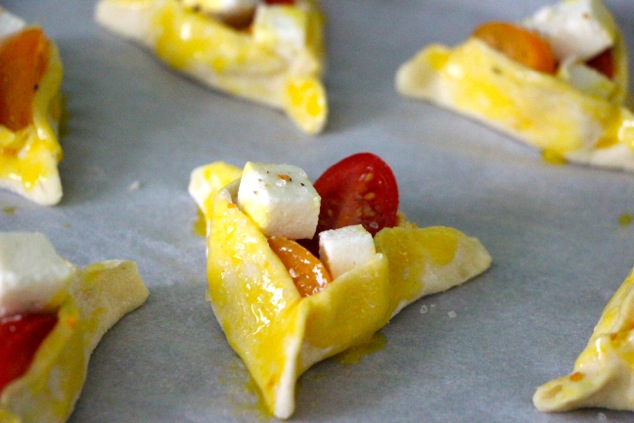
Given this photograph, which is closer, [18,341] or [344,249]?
[18,341]

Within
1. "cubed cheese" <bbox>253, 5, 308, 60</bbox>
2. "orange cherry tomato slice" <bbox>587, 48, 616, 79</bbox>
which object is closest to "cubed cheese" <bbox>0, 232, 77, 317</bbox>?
"cubed cheese" <bbox>253, 5, 308, 60</bbox>

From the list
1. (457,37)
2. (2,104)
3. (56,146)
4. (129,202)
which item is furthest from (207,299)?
(457,37)

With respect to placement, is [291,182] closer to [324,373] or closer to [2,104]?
[324,373]

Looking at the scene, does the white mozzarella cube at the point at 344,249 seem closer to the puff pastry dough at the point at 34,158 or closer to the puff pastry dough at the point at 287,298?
the puff pastry dough at the point at 287,298

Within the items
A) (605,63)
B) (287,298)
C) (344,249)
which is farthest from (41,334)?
(605,63)

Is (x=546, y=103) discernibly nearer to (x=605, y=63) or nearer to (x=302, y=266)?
(x=605, y=63)

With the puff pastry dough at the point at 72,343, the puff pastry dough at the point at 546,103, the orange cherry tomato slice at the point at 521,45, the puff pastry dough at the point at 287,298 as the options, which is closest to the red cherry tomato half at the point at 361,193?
the puff pastry dough at the point at 287,298

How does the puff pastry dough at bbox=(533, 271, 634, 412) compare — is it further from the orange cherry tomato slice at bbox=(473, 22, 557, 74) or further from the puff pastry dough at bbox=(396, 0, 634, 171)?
the orange cherry tomato slice at bbox=(473, 22, 557, 74)
